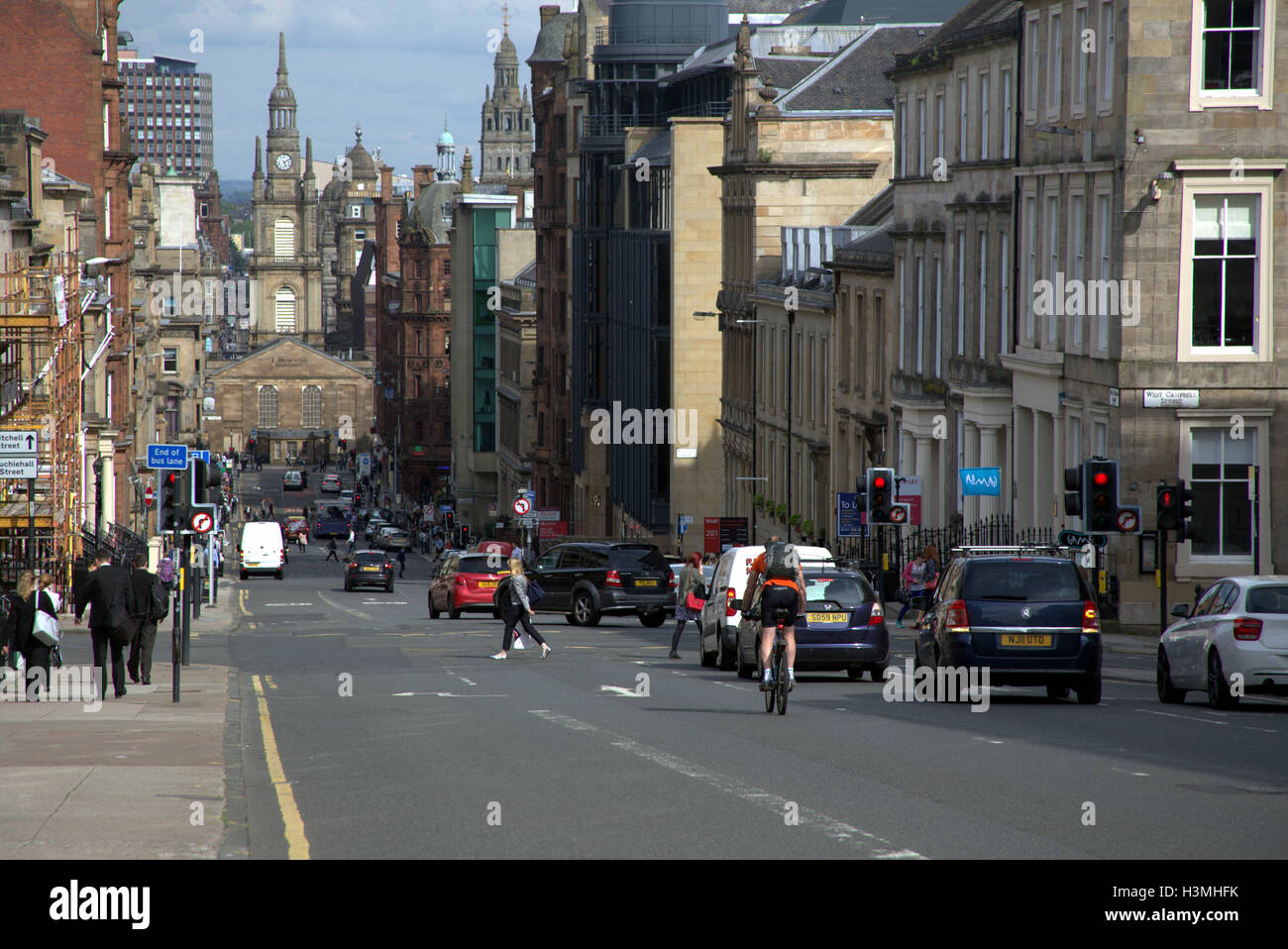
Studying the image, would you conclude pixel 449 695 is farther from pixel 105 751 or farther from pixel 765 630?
pixel 105 751

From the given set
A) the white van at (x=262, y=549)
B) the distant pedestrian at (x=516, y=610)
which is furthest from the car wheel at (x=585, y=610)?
the white van at (x=262, y=549)

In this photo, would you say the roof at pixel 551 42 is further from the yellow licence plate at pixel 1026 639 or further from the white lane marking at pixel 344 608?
the yellow licence plate at pixel 1026 639

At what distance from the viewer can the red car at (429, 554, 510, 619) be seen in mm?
43344

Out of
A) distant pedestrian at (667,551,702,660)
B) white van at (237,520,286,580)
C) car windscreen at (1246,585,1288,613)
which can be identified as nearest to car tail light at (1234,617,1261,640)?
car windscreen at (1246,585,1288,613)

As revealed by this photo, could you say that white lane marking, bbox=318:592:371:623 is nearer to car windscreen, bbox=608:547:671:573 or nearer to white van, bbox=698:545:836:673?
car windscreen, bbox=608:547:671:573

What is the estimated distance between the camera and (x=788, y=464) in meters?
52.3

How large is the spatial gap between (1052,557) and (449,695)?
6578mm

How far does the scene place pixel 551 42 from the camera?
11625 centimetres

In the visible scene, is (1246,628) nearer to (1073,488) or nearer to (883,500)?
(1073,488)

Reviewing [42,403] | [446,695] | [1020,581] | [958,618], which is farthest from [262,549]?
[1020,581]

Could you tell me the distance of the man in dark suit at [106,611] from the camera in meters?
21.3

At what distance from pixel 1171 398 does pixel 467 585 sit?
1663cm

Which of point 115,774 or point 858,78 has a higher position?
point 858,78

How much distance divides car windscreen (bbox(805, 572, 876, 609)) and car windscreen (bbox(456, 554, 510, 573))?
2119 centimetres
